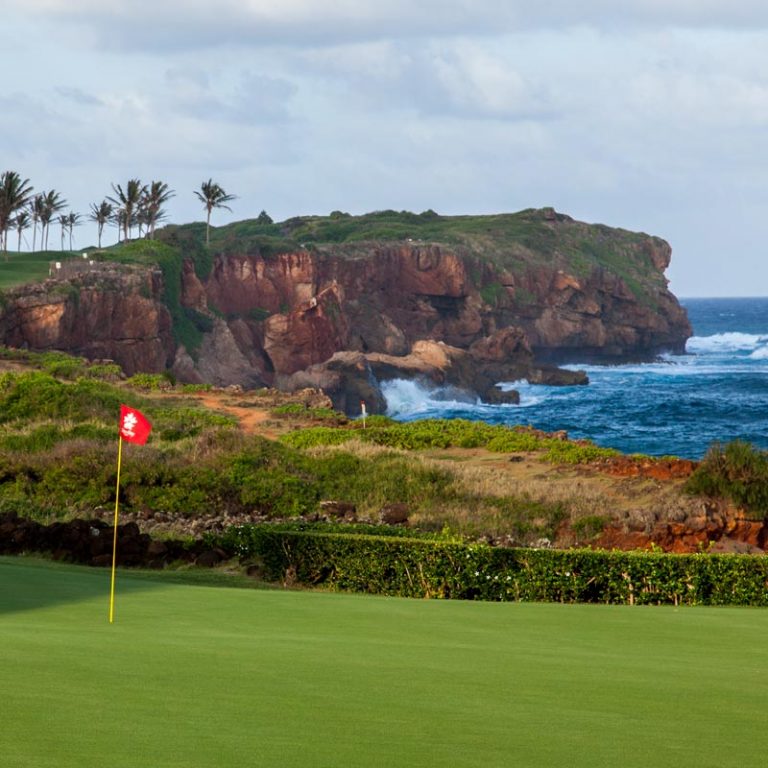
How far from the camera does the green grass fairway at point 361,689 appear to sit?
7.05 m

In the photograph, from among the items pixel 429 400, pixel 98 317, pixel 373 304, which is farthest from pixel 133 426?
pixel 373 304

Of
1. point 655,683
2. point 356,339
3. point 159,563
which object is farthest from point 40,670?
point 356,339

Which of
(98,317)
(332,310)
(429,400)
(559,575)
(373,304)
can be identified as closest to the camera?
(559,575)

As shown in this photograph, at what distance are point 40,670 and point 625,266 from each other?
156 m

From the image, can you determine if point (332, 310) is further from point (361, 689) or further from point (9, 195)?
point (361, 689)

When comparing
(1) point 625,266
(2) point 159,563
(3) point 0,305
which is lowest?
(2) point 159,563

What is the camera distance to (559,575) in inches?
816

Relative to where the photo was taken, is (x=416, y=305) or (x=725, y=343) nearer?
(x=416, y=305)

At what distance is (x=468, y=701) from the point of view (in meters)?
8.79

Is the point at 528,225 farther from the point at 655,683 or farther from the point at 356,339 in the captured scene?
the point at 655,683

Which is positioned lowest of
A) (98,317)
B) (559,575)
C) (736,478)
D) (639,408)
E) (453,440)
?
(559,575)

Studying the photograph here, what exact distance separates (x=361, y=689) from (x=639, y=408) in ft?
283

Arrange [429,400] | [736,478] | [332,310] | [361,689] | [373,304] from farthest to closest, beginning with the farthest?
[373,304] < [332,310] < [429,400] < [736,478] < [361,689]

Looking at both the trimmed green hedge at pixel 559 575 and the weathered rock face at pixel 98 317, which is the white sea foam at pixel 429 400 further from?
the trimmed green hedge at pixel 559 575
